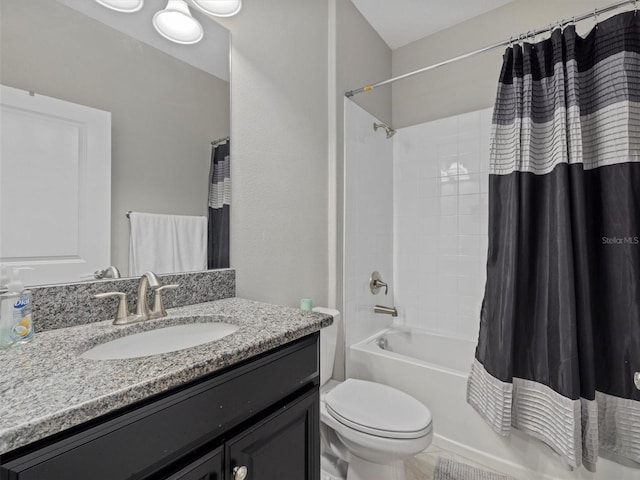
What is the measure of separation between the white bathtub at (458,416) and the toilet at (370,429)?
1.08ft

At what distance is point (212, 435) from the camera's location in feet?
2.16

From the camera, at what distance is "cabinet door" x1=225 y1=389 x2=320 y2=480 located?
72cm

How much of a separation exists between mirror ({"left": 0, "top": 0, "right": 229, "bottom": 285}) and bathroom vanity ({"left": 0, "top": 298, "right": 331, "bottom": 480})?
43 cm

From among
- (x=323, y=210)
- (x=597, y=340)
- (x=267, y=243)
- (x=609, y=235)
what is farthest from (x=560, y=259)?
(x=267, y=243)

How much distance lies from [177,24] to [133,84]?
309 millimetres

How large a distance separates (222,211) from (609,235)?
5.14 ft

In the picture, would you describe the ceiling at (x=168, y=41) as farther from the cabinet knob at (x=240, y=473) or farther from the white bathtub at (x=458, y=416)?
the white bathtub at (x=458, y=416)

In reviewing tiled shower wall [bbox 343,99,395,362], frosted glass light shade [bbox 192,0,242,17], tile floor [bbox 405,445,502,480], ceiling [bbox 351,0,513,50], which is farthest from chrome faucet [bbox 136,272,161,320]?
ceiling [bbox 351,0,513,50]

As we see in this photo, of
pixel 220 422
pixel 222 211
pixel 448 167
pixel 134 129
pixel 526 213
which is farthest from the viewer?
pixel 448 167

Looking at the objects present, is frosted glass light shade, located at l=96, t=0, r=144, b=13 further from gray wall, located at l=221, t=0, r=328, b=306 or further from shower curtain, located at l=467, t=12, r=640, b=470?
shower curtain, located at l=467, t=12, r=640, b=470

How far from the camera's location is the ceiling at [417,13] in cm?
210

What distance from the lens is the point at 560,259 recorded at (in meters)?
1.30

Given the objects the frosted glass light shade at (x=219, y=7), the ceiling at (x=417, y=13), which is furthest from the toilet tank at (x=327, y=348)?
the ceiling at (x=417, y=13)

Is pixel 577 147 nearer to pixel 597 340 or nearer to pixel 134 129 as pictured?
pixel 597 340
